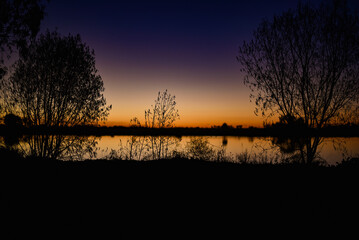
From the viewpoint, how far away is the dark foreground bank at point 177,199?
505 cm

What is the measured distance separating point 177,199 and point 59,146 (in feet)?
35.7

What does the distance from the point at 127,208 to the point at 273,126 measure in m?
9.17

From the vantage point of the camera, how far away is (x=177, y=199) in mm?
6375

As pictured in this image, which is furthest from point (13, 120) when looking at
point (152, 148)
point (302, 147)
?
point (302, 147)

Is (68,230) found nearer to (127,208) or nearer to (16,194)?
(127,208)

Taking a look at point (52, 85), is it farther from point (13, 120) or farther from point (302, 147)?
point (302, 147)

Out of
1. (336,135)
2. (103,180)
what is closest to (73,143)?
(103,180)

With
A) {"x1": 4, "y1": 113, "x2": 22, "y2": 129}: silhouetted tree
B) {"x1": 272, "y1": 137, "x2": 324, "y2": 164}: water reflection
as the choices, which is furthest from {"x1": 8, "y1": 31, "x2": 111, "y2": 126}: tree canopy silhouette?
{"x1": 272, "y1": 137, "x2": 324, "y2": 164}: water reflection

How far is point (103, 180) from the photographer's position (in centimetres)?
771

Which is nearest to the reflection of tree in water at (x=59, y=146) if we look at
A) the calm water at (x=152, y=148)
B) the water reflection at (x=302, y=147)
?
the calm water at (x=152, y=148)

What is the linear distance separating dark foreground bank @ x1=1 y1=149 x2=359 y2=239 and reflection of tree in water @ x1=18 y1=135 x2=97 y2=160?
15.1ft

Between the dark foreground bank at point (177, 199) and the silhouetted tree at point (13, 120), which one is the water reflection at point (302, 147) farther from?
the silhouetted tree at point (13, 120)

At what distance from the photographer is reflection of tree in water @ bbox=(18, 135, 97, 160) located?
1346cm

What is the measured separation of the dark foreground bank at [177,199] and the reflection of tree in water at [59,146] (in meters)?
4.60
